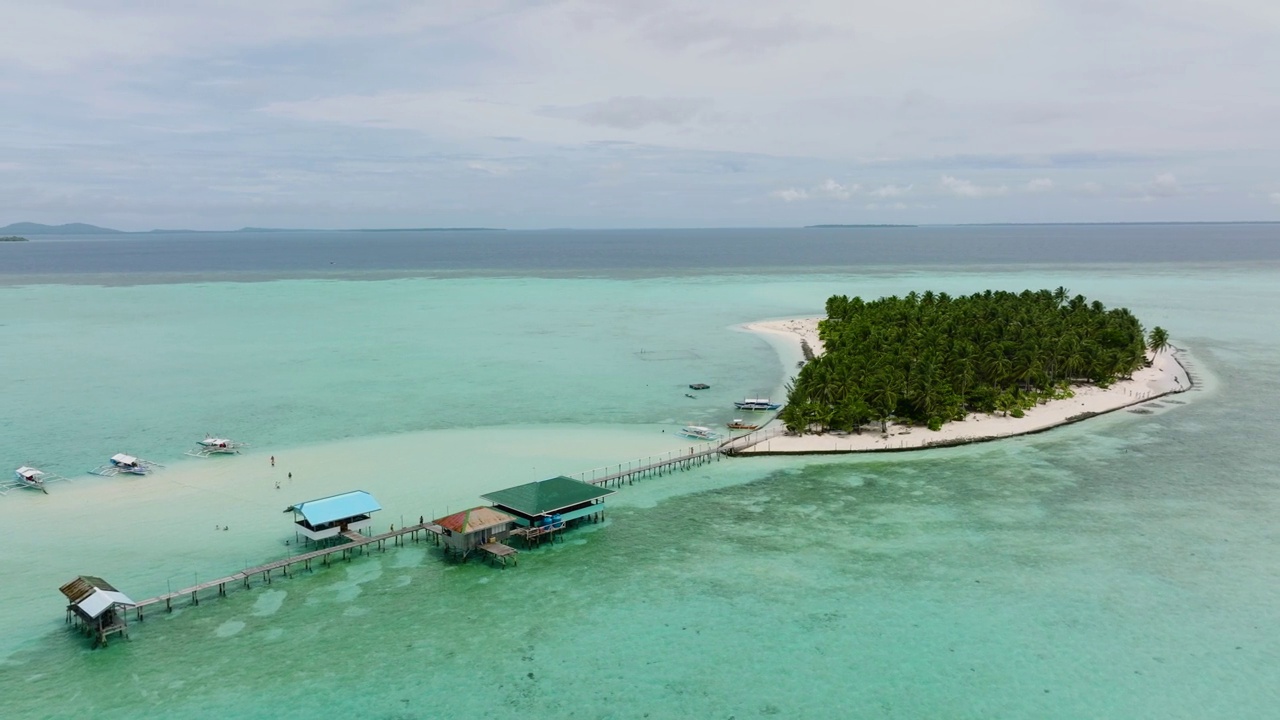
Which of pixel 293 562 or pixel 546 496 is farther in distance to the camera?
pixel 546 496

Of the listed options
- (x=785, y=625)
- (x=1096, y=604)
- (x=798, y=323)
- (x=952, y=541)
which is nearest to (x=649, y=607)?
(x=785, y=625)

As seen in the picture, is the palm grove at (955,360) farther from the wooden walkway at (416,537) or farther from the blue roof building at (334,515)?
the blue roof building at (334,515)

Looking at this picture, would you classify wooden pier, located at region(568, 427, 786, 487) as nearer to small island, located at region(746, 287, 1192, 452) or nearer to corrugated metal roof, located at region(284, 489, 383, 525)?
small island, located at region(746, 287, 1192, 452)

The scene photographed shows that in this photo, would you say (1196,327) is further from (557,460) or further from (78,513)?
(78,513)

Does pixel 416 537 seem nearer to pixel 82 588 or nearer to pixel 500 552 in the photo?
pixel 500 552

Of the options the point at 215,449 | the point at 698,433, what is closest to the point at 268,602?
the point at 215,449

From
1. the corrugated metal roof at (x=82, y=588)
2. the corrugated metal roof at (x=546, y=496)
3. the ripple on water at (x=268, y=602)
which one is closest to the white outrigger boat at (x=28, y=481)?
the corrugated metal roof at (x=82, y=588)
